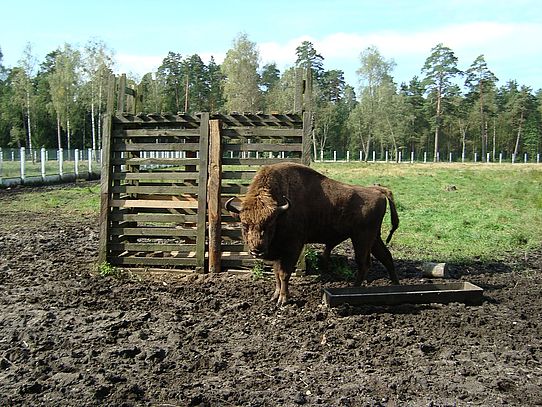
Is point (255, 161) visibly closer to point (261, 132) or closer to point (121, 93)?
point (261, 132)

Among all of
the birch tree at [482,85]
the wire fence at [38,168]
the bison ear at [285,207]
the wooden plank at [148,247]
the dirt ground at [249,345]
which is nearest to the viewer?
the dirt ground at [249,345]

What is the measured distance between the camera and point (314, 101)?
61781 millimetres

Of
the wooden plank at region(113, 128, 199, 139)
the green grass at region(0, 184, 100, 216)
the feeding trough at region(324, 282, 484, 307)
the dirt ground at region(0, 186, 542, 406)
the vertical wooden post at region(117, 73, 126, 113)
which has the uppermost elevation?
the vertical wooden post at region(117, 73, 126, 113)

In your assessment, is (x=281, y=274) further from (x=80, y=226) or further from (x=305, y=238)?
(x=80, y=226)

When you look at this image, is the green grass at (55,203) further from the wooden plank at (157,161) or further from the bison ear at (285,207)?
the bison ear at (285,207)

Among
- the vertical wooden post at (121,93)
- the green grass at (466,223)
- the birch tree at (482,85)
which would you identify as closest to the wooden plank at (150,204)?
the vertical wooden post at (121,93)

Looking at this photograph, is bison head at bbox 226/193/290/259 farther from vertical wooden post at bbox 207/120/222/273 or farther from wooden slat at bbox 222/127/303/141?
wooden slat at bbox 222/127/303/141

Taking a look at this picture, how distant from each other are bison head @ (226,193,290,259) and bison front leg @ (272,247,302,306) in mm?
374

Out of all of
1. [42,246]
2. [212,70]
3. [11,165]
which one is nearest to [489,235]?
[42,246]

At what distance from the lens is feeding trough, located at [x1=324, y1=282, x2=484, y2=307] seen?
733cm

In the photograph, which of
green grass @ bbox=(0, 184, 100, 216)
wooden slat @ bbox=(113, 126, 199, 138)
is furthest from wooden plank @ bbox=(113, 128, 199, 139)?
green grass @ bbox=(0, 184, 100, 216)

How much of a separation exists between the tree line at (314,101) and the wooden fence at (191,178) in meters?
46.7

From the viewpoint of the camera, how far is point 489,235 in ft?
46.3

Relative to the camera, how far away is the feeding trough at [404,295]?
7.33 m
